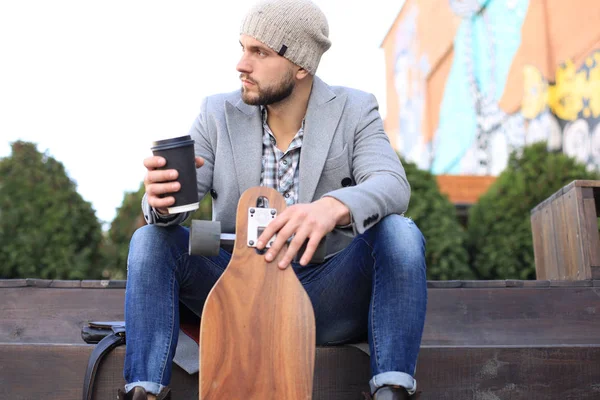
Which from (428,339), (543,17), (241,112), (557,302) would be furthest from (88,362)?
(543,17)

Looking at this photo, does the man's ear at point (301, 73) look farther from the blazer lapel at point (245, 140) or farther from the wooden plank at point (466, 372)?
the wooden plank at point (466, 372)

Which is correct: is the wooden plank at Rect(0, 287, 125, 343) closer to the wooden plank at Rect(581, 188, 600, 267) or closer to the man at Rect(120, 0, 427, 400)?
the man at Rect(120, 0, 427, 400)

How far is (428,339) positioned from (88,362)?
3.77 ft

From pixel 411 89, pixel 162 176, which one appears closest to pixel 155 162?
pixel 162 176

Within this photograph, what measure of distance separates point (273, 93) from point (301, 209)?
55 centimetres

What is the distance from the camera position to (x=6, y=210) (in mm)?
3762

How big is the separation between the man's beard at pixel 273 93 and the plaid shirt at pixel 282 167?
0.11m

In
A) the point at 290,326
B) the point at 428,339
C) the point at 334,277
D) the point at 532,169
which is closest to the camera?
the point at 290,326

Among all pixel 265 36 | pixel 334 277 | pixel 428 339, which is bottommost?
pixel 428 339

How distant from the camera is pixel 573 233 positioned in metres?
2.66

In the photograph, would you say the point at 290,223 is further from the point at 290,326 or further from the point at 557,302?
the point at 557,302

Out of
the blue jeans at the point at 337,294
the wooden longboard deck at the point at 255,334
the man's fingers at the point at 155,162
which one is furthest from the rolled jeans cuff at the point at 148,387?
the man's fingers at the point at 155,162

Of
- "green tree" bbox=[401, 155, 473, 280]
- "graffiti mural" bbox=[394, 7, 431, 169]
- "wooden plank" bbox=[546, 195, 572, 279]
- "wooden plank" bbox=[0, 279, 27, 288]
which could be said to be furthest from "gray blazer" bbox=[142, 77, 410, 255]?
"graffiti mural" bbox=[394, 7, 431, 169]

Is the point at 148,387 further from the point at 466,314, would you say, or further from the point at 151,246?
the point at 466,314
